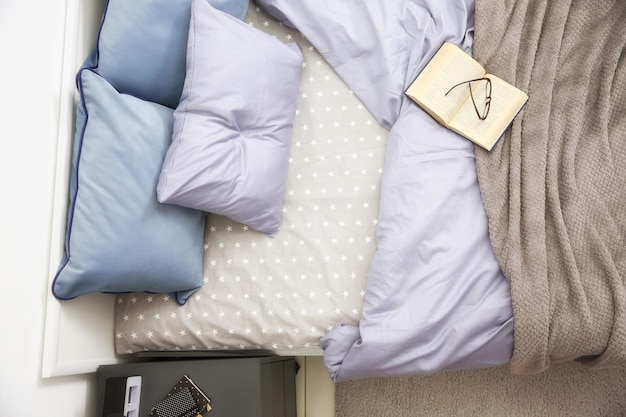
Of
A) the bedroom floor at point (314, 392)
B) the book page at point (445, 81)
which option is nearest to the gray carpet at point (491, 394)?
the bedroom floor at point (314, 392)

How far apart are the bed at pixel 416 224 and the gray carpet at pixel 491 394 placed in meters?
0.35

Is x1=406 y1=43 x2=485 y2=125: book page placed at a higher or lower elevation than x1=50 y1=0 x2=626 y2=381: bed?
higher

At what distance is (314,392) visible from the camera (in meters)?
1.51

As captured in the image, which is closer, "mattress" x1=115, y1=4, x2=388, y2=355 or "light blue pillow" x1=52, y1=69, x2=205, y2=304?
"light blue pillow" x1=52, y1=69, x2=205, y2=304

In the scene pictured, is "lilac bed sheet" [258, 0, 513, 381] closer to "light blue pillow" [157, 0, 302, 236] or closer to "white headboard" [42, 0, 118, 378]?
"light blue pillow" [157, 0, 302, 236]

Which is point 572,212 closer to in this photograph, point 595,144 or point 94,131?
point 595,144

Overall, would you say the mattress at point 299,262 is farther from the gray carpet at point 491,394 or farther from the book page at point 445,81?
the gray carpet at point 491,394

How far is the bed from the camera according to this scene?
1.09 metres

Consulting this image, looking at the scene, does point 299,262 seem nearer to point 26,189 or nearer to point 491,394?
point 26,189

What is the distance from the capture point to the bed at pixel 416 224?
109 centimetres

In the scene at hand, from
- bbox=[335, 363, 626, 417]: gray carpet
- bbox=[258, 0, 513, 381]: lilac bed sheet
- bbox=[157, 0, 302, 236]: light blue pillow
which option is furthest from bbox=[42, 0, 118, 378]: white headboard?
bbox=[335, 363, 626, 417]: gray carpet

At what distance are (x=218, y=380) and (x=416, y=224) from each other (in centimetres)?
58

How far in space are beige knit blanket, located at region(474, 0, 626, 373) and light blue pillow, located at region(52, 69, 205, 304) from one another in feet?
2.46

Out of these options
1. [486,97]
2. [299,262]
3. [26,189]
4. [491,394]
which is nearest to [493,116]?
[486,97]
